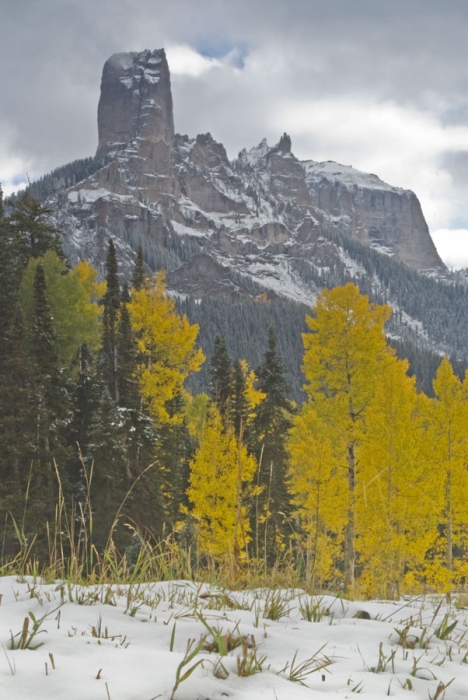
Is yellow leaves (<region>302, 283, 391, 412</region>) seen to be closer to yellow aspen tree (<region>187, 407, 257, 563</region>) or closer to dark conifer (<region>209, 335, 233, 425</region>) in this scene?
yellow aspen tree (<region>187, 407, 257, 563</region>)

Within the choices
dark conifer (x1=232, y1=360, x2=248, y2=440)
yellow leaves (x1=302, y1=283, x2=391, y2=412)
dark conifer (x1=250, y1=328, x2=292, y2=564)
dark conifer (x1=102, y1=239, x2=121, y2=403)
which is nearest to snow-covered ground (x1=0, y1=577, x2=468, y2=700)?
yellow leaves (x1=302, y1=283, x2=391, y2=412)

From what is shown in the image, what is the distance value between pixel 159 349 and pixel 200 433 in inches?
234

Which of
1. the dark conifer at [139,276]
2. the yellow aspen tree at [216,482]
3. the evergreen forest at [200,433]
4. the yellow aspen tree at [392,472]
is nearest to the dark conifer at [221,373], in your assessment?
the evergreen forest at [200,433]

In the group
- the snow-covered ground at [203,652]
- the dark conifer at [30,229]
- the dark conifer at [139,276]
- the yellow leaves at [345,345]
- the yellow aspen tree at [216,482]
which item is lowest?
the yellow aspen tree at [216,482]

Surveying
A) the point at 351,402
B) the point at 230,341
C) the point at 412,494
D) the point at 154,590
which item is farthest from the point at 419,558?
the point at 230,341

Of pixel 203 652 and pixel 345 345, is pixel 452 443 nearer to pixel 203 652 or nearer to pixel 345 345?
pixel 345 345

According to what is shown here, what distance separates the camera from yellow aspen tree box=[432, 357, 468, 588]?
15.8 metres

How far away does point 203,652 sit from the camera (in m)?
1.96

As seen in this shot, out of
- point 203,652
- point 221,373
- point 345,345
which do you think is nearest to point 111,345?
point 221,373

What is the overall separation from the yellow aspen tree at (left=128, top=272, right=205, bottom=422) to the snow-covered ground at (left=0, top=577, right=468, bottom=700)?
16.7 metres

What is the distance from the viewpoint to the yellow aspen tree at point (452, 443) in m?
15.8

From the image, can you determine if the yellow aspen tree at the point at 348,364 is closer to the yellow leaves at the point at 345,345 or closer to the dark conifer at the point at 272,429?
the yellow leaves at the point at 345,345

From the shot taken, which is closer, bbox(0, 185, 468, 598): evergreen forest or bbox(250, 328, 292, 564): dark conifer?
bbox(0, 185, 468, 598): evergreen forest

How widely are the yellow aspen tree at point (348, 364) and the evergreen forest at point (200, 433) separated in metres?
0.04
